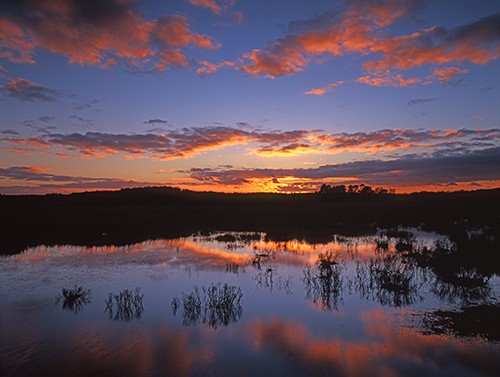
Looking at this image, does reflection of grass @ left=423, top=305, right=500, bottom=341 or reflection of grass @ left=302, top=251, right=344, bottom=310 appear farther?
reflection of grass @ left=302, top=251, right=344, bottom=310

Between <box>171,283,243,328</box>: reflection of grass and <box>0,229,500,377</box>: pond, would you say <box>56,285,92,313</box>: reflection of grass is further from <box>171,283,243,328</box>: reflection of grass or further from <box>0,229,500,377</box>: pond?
<box>171,283,243,328</box>: reflection of grass

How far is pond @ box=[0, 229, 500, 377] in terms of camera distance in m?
8.69

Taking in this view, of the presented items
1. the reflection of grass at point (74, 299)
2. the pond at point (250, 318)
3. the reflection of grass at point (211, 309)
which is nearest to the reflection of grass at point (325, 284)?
the pond at point (250, 318)

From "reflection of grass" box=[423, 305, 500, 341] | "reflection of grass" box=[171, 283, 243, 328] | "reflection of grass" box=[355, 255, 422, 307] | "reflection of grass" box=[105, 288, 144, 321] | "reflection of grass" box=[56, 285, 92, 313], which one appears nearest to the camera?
"reflection of grass" box=[423, 305, 500, 341]

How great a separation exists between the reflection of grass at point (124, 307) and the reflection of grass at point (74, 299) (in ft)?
2.94

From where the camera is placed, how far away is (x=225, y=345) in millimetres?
9852

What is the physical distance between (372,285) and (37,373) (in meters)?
12.4

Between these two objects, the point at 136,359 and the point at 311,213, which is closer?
the point at 136,359

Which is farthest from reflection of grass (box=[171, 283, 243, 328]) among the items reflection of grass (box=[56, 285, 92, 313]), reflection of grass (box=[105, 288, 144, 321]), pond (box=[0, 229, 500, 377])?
reflection of grass (box=[56, 285, 92, 313])

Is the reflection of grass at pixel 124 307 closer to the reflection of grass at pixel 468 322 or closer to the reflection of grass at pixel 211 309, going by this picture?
the reflection of grass at pixel 211 309

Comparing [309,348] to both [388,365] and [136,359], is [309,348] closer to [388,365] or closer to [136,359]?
[388,365]

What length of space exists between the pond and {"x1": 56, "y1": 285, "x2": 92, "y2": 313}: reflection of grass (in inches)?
2.7

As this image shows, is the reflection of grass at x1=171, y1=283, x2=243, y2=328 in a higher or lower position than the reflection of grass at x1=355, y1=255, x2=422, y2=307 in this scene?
lower

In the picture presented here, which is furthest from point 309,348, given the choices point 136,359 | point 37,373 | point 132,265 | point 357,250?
point 357,250
